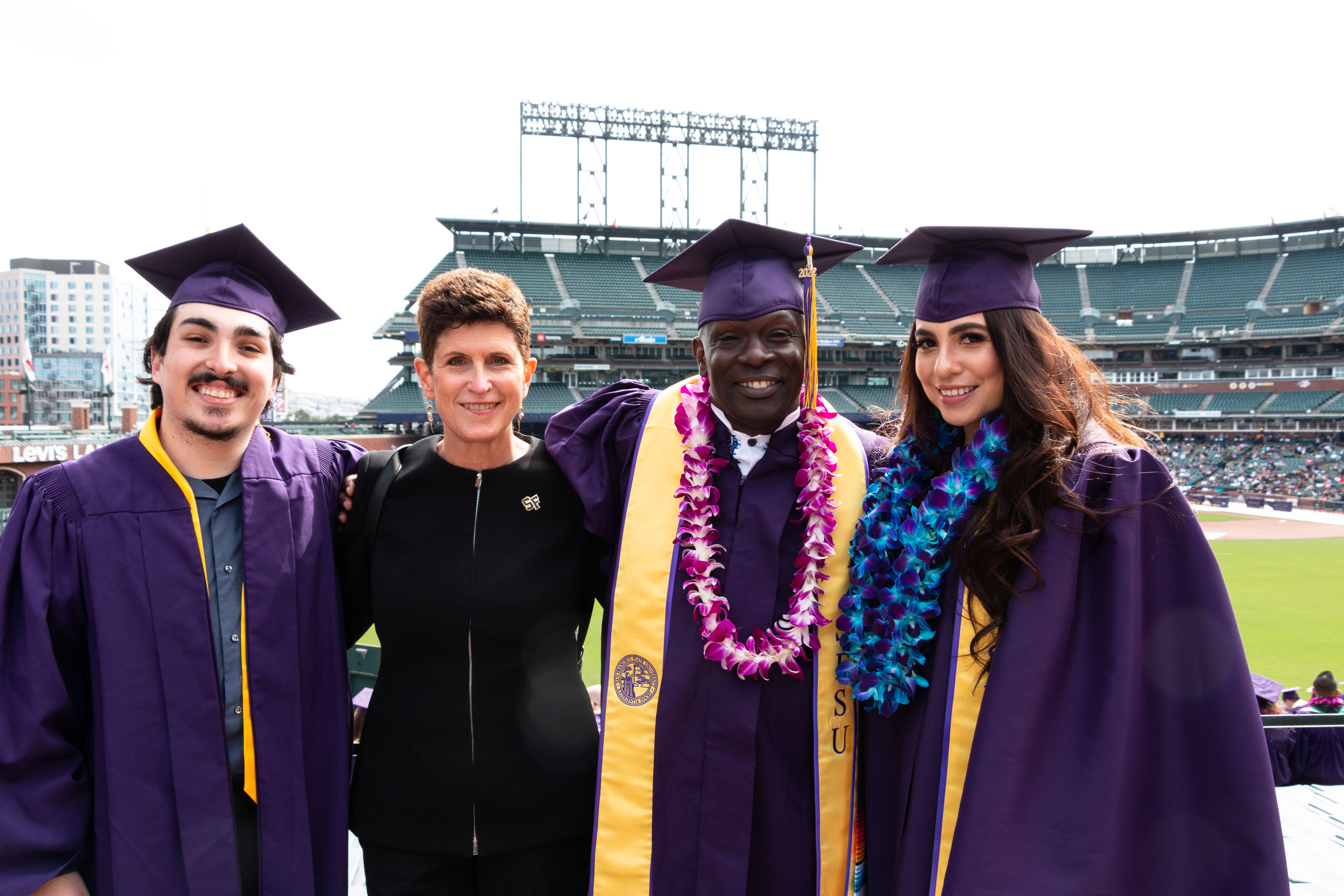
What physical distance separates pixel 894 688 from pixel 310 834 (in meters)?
1.72

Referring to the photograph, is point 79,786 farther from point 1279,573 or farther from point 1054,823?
point 1279,573

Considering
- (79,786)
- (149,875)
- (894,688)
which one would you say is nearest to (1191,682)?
(894,688)

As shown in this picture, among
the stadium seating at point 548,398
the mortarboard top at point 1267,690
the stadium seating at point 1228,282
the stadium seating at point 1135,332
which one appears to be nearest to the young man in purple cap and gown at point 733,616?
the mortarboard top at point 1267,690

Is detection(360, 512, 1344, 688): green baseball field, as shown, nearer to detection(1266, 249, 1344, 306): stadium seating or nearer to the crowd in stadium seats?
the crowd in stadium seats

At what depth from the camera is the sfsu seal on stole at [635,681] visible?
2404 mm

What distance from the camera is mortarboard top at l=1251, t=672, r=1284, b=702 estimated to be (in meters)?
5.60

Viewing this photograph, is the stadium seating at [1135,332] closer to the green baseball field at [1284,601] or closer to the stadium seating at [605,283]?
the green baseball field at [1284,601]

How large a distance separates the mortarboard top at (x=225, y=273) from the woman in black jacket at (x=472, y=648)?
0.47 meters

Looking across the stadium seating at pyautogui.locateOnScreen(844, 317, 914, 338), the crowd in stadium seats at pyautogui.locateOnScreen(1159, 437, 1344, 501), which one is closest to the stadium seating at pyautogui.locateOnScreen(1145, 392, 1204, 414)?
the crowd in stadium seats at pyautogui.locateOnScreen(1159, 437, 1344, 501)

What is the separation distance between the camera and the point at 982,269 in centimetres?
216

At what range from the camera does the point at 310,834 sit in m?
2.17

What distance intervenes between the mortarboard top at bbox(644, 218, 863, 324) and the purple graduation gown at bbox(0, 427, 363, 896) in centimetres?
148

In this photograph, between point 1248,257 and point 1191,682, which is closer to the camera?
point 1191,682

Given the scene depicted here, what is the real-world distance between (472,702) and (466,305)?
116 cm
